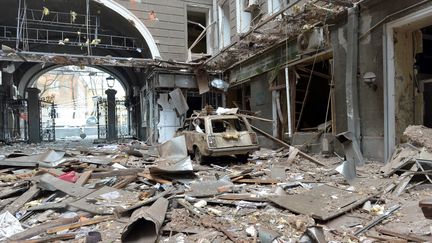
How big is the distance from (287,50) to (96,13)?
1048cm

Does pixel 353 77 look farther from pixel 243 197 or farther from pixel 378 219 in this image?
pixel 378 219

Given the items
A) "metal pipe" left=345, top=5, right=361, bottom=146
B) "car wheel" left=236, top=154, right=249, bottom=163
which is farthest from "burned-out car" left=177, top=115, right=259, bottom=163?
"metal pipe" left=345, top=5, right=361, bottom=146

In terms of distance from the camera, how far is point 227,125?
1015 cm

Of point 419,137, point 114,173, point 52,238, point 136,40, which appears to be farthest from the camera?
point 136,40

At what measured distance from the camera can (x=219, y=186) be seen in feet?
20.8

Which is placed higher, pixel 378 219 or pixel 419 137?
pixel 419 137

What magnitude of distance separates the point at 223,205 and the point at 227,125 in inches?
199

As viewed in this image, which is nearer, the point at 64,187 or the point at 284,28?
the point at 64,187

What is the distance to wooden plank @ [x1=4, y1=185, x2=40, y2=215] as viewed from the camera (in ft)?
17.3

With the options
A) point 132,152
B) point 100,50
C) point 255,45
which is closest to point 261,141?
point 255,45

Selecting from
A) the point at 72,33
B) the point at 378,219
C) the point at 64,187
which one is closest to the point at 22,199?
the point at 64,187

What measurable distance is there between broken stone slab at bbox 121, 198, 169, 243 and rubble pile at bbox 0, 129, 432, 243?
0.04ft

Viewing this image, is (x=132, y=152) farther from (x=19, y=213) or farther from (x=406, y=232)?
(x=406, y=232)

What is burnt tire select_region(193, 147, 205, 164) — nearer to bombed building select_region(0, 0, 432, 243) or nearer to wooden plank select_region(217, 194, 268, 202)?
bombed building select_region(0, 0, 432, 243)
